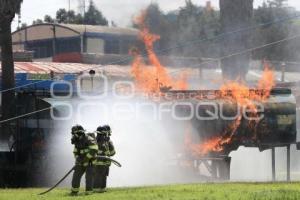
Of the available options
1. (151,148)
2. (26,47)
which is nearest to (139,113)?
(151,148)

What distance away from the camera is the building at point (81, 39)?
6162cm

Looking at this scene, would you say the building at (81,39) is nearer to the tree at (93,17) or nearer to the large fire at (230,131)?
the tree at (93,17)

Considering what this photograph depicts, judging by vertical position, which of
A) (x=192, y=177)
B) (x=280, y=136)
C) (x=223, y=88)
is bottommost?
(x=192, y=177)

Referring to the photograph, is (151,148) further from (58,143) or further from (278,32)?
(278,32)

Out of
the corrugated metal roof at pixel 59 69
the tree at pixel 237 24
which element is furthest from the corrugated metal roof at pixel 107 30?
the tree at pixel 237 24

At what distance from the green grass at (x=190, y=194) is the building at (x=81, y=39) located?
144ft

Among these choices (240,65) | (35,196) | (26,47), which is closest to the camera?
(35,196)

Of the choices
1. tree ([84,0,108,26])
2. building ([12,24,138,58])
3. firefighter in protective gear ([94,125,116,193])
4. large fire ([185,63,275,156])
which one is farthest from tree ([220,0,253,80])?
tree ([84,0,108,26])

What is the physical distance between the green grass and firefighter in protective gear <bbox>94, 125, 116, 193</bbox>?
13.4 inches

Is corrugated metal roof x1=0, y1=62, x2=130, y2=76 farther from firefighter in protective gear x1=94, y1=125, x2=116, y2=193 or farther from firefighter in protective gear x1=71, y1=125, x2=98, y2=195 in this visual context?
firefighter in protective gear x1=71, y1=125, x2=98, y2=195

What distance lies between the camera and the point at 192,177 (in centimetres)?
2205

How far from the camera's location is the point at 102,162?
17359 millimetres

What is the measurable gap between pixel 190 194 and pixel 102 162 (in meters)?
3.22

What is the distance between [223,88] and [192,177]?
357 cm
